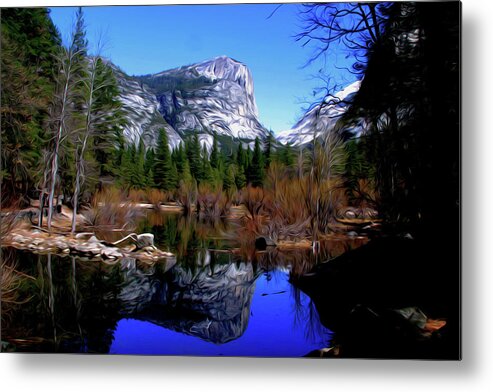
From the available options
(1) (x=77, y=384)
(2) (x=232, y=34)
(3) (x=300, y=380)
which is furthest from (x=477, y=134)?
(1) (x=77, y=384)

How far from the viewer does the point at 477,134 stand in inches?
120

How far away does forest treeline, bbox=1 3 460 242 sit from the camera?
3.06 metres

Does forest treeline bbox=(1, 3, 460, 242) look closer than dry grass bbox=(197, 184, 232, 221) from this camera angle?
Yes

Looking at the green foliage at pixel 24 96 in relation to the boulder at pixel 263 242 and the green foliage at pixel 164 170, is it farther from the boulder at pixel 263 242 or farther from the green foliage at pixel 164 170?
the boulder at pixel 263 242

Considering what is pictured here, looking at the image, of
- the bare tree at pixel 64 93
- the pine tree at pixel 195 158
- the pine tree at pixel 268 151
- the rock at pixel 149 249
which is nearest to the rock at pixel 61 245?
the bare tree at pixel 64 93

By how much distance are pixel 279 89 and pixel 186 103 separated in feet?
1.92

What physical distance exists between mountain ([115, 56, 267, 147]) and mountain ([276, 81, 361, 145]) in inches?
6.9

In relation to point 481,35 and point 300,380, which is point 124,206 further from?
point 481,35

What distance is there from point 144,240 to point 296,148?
3.55 ft

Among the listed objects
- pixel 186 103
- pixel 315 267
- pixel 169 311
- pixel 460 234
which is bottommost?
pixel 169 311

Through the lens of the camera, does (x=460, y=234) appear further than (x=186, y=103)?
No

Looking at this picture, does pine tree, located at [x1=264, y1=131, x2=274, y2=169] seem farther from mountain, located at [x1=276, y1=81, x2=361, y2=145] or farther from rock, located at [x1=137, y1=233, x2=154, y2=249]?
rock, located at [x1=137, y1=233, x2=154, y2=249]

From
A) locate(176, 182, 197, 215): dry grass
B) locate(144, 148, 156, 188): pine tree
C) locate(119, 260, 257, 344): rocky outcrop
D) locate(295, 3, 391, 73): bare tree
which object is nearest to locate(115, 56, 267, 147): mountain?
locate(144, 148, 156, 188): pine tree

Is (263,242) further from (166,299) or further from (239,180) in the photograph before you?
(166,299)
